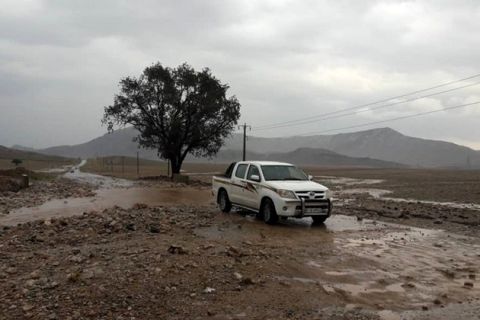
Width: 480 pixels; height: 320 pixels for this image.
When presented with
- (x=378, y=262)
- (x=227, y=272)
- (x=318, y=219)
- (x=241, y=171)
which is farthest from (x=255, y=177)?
(x=227, y=272)

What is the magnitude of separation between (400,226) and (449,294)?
24.0ft

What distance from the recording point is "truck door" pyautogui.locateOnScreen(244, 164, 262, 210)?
15.0m

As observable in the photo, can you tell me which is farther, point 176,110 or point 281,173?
point 176,110

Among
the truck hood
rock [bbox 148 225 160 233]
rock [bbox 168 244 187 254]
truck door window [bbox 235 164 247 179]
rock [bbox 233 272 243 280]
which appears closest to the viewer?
rock [bbox 233 272 243 280]

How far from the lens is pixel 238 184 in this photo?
16094 millimetres

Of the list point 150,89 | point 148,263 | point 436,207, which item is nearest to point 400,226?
point 436,207

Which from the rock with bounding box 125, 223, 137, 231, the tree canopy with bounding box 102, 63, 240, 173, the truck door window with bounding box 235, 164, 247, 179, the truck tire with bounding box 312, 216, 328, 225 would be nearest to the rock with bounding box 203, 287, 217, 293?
the rock with bounding box 125, 223, 137, 231

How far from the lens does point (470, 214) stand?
714 inches

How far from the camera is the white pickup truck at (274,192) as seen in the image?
1385cm

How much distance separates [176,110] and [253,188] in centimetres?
3404

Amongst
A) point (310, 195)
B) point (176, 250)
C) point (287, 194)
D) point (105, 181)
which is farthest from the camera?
point (105, 181)

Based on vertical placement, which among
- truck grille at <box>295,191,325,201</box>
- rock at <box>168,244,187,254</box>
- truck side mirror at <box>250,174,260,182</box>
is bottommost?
rock at <box>168,244,187,254</box>

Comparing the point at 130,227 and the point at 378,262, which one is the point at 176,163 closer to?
the point at 130,227

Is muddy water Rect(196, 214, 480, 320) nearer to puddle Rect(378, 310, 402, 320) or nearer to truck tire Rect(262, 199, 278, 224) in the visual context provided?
puddle Rect(378, 310, 402, 320)
